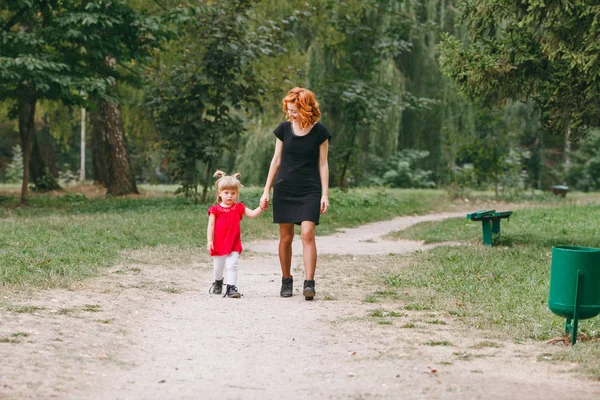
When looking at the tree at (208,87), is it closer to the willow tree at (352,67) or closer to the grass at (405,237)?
the grass at (405,237)

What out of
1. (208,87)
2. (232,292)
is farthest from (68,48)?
(232,292)

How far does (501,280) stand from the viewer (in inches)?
379

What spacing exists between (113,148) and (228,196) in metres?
16.7

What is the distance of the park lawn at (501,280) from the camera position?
6.82 m

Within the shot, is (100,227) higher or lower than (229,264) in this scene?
lower

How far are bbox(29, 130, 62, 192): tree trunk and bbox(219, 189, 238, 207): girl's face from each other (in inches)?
740

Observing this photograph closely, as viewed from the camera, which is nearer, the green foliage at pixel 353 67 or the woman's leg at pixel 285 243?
the woman's leg at pixel 285 243

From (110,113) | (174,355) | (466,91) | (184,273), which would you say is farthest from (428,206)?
(174,355)

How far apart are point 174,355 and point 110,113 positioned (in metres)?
19.2

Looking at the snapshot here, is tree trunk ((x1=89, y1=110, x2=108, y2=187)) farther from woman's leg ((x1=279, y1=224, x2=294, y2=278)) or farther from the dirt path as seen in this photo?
woman's leg ((x1=279, y1=224, x2=294, y2=278))

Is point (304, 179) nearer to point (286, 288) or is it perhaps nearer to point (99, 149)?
point (286, 288)

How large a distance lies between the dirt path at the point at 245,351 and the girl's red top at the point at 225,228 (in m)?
0.53

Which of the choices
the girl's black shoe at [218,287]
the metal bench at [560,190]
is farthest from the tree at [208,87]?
the metal bench at [560,190]

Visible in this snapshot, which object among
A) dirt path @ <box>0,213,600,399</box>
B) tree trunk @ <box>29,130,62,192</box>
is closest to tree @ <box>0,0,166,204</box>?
tree trunk @ <box>29,130,62,192</box>
